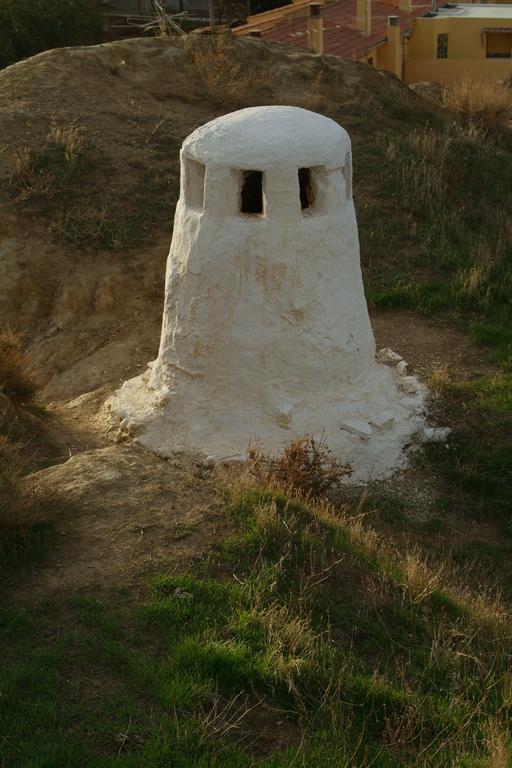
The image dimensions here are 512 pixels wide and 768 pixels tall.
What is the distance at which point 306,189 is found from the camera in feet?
24.3

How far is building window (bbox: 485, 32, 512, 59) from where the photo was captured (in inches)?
1015

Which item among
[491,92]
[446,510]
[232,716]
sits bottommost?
[446,510]

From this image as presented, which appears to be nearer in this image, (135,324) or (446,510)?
(446,510)

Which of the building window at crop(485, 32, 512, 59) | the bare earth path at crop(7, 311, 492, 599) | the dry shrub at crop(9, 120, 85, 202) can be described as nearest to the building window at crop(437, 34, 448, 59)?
the building window at crop(485, 32, 512, 59)

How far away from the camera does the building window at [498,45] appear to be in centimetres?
2578

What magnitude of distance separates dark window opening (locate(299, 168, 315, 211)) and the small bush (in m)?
15.4

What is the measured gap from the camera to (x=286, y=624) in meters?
5.13

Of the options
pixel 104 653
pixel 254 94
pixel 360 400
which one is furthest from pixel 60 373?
pixel 254 94

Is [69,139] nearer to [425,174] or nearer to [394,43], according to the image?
[425,174]

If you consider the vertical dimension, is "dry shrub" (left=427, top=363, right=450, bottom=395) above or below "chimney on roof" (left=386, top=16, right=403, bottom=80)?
below

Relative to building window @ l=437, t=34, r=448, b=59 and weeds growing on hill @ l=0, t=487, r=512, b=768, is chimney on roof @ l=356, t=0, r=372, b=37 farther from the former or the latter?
weeds growing on hill @ l=0, t=487, r=512, b=768

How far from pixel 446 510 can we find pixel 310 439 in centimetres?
111

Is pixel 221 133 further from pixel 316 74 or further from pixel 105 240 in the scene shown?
pixel 316 74

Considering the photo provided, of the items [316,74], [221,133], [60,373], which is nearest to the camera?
[221,133]
